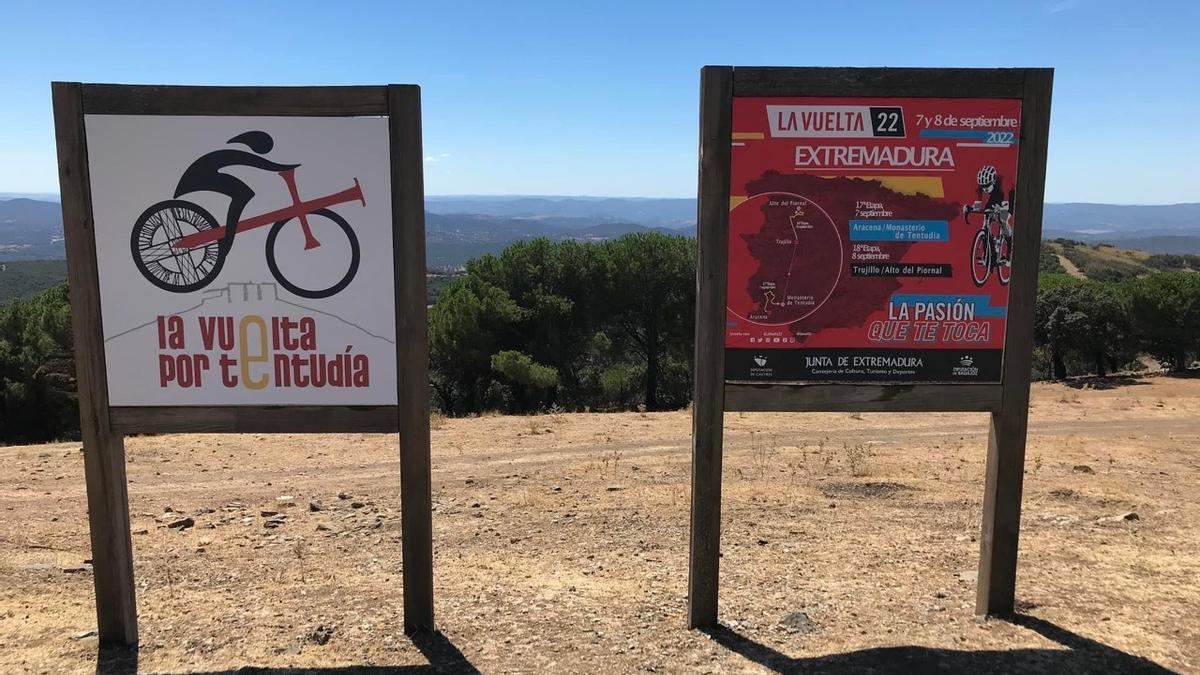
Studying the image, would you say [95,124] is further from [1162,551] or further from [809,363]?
[1162,551]

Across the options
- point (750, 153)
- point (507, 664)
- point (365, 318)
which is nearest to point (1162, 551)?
point (750, 153)

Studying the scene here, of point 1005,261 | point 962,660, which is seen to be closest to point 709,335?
point 1005,261

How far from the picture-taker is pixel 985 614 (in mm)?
4406

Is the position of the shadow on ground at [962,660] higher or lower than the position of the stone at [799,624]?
higher

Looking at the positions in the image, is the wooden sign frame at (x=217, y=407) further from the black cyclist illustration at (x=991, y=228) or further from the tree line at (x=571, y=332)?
the tree line at (x=571, y=332)

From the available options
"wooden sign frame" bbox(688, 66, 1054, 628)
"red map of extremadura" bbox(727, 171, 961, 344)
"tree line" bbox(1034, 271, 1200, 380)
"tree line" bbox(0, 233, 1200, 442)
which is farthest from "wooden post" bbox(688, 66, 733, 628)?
"tree line" bbox(1034, 271, 1200, 380)

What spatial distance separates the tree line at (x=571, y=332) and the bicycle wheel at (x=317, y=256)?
16.4m

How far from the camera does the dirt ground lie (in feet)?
13.2

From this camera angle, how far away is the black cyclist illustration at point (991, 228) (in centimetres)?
394

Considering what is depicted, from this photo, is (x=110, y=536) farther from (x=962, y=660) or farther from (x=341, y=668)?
(x=962, y=660)

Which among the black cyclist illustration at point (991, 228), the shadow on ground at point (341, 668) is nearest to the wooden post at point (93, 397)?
the shadow on ground at point (341, 668)

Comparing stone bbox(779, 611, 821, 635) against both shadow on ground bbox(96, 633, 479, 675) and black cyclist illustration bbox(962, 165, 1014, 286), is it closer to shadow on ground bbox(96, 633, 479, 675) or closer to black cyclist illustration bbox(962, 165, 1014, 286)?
shadow on ground bbox(96, 633, 479, 675)

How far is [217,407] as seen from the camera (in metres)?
3.91

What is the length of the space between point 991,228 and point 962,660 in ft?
7.39
